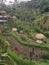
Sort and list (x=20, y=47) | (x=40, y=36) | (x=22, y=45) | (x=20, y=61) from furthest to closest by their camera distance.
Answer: (x=40, y=36) < (x=22, y=45) < (x=20, y=47) < (x=20, y=61)

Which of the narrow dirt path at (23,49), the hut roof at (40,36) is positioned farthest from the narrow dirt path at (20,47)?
the hut roof at (40,36)

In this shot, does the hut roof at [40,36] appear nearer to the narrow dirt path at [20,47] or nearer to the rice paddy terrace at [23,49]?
the rice paddy terrace at [23,49]

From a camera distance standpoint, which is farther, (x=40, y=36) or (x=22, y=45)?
(x=40, y=36)

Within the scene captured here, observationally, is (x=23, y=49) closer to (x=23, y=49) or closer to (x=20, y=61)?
(x=23, y=49)

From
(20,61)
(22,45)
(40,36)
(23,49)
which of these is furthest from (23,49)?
(40,36)

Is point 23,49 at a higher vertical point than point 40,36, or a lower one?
higher

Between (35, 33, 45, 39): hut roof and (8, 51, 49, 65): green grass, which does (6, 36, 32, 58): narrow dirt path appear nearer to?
(8, 51, 49, 65): green grass

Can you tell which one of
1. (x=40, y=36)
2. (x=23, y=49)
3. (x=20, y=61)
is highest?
(x=20, y=61)

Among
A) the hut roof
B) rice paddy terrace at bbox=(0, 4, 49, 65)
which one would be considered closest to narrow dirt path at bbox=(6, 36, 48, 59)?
rice paddy terrace at bbox=(0, 4, 49, 65)

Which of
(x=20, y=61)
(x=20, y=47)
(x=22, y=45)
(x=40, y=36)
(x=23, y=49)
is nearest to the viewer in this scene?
(x=20, y=61)

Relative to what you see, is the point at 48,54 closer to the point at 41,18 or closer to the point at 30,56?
the point at 30,56

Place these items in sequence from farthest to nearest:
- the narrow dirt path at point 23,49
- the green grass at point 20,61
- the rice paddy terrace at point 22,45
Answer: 1. the narrow dirt path at point 23,49
2. the rice paddy terrace at point 22,45
3. the green grass at point 20,61
